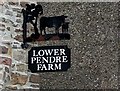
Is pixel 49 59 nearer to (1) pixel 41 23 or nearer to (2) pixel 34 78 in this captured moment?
(2) pixel 34 78

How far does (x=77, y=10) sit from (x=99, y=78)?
59 cm

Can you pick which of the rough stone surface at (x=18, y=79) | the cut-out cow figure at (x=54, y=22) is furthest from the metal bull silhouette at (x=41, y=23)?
Answer: the rough stone surface at (x=18, y=79)

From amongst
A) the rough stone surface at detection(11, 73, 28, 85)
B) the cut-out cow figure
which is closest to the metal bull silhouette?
the cut-out cow figure

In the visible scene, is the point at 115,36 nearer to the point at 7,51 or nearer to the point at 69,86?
the point at 69,86

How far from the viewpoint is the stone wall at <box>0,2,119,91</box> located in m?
4.14


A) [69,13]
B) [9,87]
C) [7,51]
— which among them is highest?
[69,13]

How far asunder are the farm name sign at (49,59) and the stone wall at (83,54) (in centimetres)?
4

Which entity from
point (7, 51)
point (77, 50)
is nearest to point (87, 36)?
point (77, 50)

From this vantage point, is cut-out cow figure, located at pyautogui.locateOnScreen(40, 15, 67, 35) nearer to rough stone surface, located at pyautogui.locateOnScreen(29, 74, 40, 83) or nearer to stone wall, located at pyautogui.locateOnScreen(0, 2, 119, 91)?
stone wall, located at pyautogui.locateOnScreen(0, 2, 119, 91)

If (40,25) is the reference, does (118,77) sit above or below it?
below

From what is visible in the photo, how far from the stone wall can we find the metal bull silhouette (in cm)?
4

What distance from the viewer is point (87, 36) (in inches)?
165

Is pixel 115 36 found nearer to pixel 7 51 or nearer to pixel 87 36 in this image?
pixel 87 36

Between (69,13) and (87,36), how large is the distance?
24 centimetres
